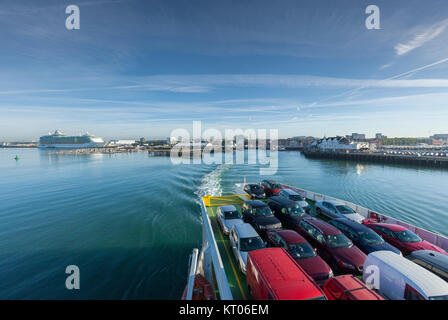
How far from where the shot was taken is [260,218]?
10516 millimetres

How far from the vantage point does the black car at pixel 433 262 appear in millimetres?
5937

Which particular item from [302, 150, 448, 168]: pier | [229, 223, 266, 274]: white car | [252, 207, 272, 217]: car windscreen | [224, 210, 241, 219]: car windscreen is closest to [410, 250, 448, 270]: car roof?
[229, 223, 266, 274]: white car

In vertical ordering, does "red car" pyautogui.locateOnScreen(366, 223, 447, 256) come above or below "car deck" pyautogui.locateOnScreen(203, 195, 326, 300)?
above

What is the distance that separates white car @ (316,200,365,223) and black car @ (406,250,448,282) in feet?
12.6

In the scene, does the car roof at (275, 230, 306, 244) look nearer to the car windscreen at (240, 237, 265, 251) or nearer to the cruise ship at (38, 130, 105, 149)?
the car windscreen at (240, 237, 265, 251)

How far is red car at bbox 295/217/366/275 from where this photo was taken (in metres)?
6.75

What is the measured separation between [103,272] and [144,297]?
3.42 m

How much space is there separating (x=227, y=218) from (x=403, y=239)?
8.17 m

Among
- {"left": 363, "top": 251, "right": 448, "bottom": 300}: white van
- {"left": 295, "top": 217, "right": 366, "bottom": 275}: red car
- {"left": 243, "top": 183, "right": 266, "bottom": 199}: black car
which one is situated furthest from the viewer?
{"left": 243, "top": 183, "right": 266, "bottom": 199}: black car

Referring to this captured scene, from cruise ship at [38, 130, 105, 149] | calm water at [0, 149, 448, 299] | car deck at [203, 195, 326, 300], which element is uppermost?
cruise ship at [38, 130, 105, 149]

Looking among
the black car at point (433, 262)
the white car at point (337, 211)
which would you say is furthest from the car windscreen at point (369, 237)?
the white car at point (337, 211)

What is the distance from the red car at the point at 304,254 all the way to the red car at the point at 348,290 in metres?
1.00

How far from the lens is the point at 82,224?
16469 mm
